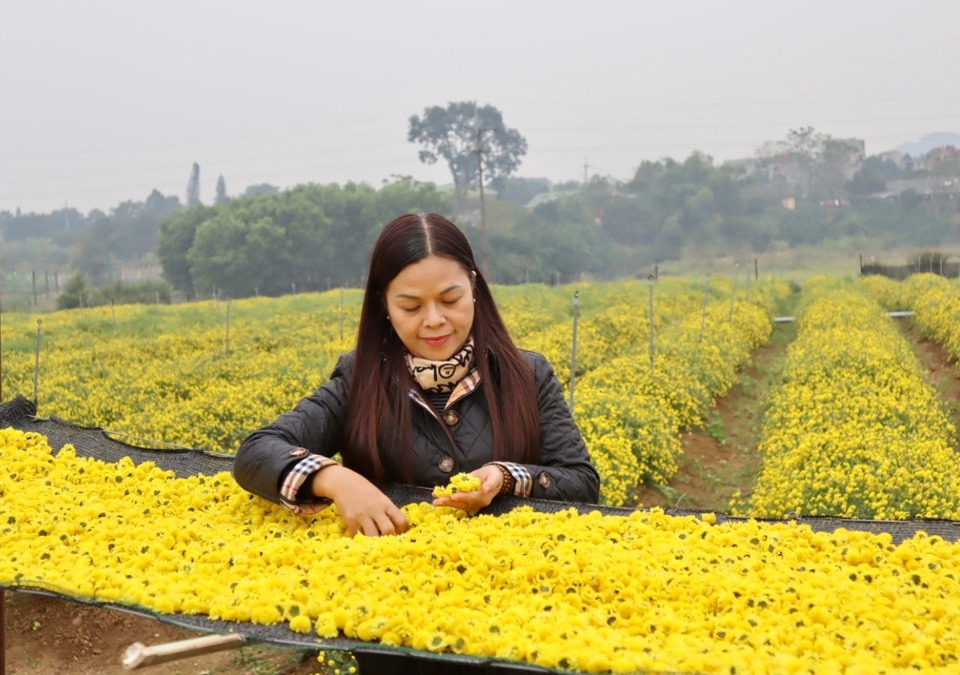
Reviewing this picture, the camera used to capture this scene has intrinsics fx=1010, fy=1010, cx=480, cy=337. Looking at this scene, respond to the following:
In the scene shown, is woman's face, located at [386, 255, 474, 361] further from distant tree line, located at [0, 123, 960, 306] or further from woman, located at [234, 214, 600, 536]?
distant tree line, located at [0, 123, 960, 306]

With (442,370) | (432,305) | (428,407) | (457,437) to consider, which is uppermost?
(432,305)

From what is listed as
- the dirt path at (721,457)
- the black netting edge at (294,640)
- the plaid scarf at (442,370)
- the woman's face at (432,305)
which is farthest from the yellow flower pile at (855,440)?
the black netting edge at (294,640)

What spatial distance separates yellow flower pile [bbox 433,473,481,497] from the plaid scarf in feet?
1.07

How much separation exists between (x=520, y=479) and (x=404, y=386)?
1.57ft

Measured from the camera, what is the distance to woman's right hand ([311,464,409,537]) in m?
2.96

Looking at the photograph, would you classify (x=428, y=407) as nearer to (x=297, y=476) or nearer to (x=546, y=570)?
(x=297, y=476)

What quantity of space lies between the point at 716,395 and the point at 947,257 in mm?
33201

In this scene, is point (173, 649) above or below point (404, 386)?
below

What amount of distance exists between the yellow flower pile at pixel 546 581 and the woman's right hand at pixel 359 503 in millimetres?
82

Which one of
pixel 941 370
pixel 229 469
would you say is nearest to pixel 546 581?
pixel 229 469

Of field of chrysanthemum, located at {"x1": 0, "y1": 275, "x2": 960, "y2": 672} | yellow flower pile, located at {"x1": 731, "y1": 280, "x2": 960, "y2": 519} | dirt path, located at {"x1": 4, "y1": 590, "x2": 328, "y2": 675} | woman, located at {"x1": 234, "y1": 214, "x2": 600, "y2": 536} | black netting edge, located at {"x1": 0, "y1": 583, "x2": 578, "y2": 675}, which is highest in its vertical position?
woman, located at {"x1": 234, "y1": 214, "x2": 600, "y2": 536}

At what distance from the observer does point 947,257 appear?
4212 centimetres

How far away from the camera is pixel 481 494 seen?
3.07 metres

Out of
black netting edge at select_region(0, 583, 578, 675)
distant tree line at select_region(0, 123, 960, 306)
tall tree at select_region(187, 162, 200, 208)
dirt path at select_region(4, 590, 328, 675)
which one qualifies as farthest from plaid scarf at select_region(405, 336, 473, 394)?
tall tree at select_region(187, 162, 200, 208)
